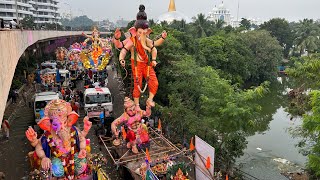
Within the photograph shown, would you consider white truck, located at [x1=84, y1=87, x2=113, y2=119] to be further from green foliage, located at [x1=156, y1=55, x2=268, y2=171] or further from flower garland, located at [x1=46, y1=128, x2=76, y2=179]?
flower garland, located at [x1=46, y1=128, x2=76, y2=179]

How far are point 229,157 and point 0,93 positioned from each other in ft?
28.8

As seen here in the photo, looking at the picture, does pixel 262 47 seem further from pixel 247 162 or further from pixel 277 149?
pixel 247 162

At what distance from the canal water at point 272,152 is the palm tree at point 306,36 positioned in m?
23.1

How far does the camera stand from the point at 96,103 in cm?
1719

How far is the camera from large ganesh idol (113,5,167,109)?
38.8 ft

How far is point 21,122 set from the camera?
Result: 59.6ft

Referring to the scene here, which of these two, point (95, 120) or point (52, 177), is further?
point (95, 120)

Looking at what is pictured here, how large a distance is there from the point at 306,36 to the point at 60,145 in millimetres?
49235

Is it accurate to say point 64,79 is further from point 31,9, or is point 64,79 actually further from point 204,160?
→ point 31,9

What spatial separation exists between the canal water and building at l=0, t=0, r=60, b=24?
48896 millimetres

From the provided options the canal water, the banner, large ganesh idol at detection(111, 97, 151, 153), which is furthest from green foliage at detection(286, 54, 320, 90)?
large ganesh idol at detection(111, 97, 151, 153)

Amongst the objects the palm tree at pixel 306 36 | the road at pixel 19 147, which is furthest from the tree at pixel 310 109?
the palm tree at pixel 306 36

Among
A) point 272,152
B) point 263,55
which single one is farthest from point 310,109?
point 263,55

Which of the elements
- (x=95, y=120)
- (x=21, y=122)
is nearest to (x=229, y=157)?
(x=95, y=120)
